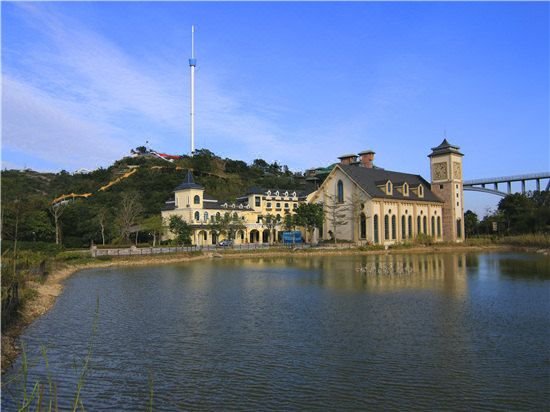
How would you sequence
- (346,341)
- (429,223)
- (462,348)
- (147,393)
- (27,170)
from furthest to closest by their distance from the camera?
(27,170) < (429,223) < (346,341) < (462,348) < (147,393)

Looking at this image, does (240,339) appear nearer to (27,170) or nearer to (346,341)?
(346,341)

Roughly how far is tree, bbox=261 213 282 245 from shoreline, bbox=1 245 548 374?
35.4 ft

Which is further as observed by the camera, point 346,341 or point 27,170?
point 27,170

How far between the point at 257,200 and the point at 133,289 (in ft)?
134

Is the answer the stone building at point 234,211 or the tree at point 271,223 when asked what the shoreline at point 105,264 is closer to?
the stone building at point 234,211

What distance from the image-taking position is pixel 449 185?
6062 centimetres

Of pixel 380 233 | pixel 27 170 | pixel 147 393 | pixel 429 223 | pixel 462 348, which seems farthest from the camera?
pixel 27 170

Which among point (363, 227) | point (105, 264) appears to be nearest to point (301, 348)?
point (105, 264)

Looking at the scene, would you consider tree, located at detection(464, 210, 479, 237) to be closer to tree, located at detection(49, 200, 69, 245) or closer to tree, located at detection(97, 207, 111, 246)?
tree, located at detection(97, 207, 111, 246)

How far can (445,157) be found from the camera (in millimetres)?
60312

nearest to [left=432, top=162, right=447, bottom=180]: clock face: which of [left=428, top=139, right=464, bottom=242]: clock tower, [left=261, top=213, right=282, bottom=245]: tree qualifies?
[left=428, top=139, right=464, bottom=242]: clock tower

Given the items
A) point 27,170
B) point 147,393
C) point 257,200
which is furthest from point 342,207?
point 27,170

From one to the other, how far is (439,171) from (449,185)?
2306mm

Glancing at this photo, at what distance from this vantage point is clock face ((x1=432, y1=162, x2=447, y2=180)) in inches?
2399
